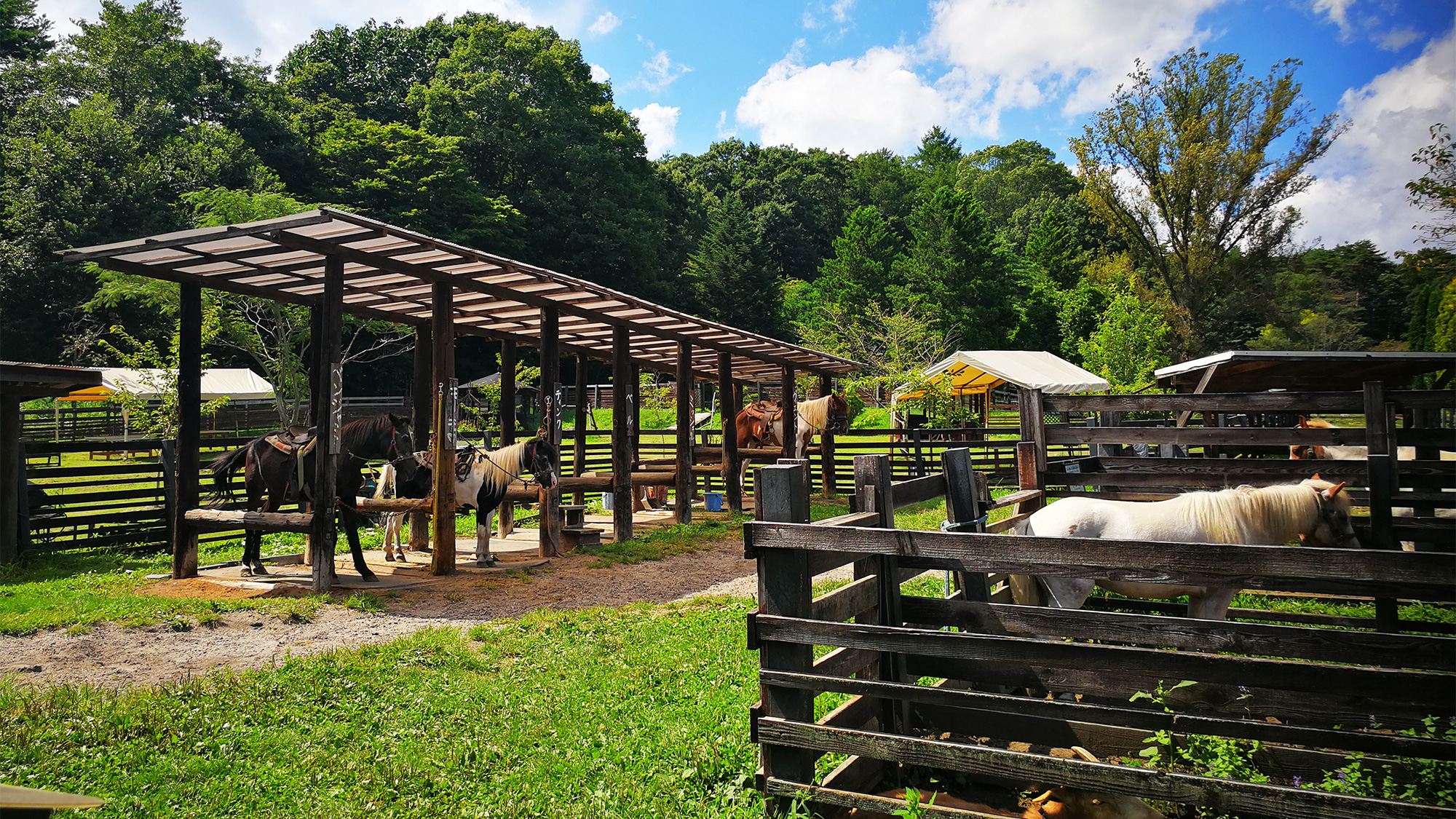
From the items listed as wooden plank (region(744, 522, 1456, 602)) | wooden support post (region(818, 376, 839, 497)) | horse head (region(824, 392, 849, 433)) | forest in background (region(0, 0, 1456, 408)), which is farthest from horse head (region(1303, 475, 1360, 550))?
forest in background (region(0, 0, 1456, 408))

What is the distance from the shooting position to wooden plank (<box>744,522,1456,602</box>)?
2.43 meters

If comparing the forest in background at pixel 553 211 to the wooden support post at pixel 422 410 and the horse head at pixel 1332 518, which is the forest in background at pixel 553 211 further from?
the horse head at pixel 1332 518

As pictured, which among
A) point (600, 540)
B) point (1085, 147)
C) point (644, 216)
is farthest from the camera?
point (644, 216)

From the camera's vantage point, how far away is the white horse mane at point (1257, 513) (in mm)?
4625

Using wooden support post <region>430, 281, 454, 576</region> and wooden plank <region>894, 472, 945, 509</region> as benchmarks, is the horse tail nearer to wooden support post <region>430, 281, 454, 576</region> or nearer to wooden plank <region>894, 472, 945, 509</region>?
wooden support post <region>430, 281, 454, 576</region>

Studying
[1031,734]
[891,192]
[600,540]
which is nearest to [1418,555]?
[1031,734]

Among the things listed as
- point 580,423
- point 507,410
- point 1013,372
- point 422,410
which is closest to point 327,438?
point 422,410

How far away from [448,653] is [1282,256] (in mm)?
41027

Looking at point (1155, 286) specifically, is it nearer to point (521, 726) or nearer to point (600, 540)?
point (600, 540)

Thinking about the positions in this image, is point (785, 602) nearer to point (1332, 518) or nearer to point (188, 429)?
point (1332, 518)

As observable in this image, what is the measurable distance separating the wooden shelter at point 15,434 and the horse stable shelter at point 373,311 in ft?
6.80

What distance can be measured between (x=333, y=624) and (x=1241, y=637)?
6924mm

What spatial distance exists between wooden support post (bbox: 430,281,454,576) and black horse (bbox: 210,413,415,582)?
67 cm

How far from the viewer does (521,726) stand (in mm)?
4426
